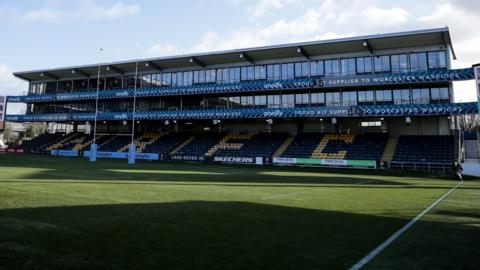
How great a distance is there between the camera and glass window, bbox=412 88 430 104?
38.5m

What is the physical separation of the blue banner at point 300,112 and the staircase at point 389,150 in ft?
12.1

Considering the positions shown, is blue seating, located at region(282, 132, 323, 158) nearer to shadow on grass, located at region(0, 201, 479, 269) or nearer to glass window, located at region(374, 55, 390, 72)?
glass window, located at region(374, 55, 390, 72)

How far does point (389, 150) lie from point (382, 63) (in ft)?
36.0

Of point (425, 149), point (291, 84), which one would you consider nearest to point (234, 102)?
point (291, 84)

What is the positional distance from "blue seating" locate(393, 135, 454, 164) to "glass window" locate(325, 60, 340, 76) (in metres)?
11.1

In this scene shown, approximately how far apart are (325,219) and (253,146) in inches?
1378

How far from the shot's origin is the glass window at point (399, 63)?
131 ft

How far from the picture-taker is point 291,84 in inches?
1640

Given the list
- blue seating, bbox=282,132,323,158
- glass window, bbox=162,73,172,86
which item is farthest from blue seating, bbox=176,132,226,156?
blue seating, bbox=282,132,323,158

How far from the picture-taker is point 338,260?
5422 mm

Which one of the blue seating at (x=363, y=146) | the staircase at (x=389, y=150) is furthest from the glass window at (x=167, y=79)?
the staircase at (x=389, y=150)

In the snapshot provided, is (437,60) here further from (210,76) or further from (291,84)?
(210,76)

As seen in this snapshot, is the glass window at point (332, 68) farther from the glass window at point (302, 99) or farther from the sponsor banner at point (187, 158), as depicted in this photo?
the sponsor banner at point (187, 158)

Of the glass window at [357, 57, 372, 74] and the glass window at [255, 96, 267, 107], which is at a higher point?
the glass window at [357, 57, 372, 74]
